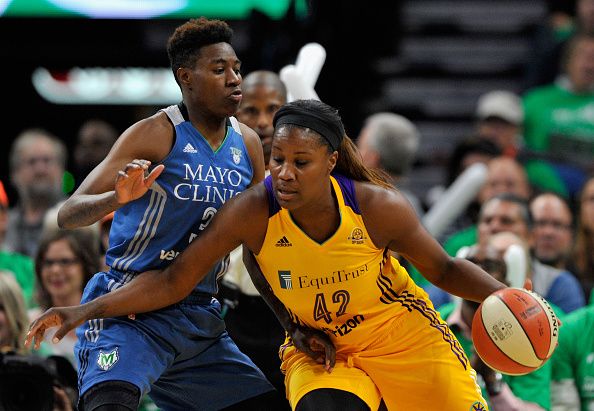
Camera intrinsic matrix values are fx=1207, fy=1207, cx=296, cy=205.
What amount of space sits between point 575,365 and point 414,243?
1.96m

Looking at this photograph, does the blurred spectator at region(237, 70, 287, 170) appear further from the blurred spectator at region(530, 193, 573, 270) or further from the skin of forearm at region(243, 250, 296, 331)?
the blurred spectator at region(530, 193, 573, 270)

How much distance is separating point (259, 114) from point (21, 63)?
5.19 meters

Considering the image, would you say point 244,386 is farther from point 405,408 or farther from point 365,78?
point 365,78

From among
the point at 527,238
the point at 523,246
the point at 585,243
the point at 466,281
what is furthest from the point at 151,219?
the point at 585,243

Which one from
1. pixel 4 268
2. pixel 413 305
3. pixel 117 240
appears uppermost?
pixel 117 240

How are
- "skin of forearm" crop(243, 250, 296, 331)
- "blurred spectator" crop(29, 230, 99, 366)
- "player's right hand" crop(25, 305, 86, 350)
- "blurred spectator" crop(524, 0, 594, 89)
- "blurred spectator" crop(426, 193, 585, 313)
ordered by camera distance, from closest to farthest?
"player's right hand" crop(25, 305, 86, 350), "skin of forearm" crop(243, 250, 296, 331), "blurred spectator" crop(29, 230, 99, 366), "blurred spectator" crop(426, 193, 585, 313), "blurred spectator" crop(524, 0, 594, 89)

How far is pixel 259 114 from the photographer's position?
605 cm

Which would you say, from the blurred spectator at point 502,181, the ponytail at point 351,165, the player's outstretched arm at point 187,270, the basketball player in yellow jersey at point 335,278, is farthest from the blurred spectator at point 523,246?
the player's outstretched arm at point 187,270

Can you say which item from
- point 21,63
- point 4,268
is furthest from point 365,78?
point 4,268

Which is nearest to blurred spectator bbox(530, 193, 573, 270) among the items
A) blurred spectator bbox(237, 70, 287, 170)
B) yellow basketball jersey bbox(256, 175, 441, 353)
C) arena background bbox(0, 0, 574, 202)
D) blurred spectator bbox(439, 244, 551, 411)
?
blurred spectator bbox(439, 244, 551, 411)

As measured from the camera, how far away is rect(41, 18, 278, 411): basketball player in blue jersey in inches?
183

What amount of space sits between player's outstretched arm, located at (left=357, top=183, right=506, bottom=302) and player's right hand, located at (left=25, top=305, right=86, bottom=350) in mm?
1179

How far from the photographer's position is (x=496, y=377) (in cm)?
584

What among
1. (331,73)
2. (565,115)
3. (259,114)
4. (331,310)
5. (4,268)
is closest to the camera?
(331,310)
